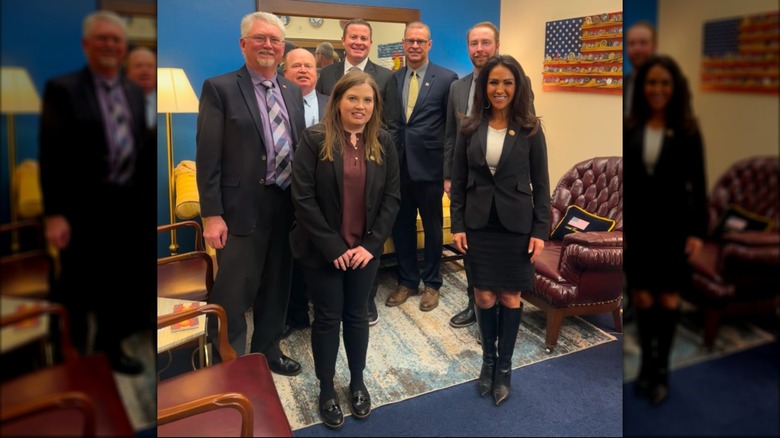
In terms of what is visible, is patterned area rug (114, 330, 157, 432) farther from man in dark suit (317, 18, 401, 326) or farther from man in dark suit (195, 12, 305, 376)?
man in dark suit (317, 18, 401, 326)

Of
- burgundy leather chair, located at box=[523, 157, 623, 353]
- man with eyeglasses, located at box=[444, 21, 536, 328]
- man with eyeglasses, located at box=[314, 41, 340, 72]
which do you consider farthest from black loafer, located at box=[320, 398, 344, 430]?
man with eyeglasses, located at box=[314, 41, 340, 72]

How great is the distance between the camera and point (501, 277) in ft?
7.57

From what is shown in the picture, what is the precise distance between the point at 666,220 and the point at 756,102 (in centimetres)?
7

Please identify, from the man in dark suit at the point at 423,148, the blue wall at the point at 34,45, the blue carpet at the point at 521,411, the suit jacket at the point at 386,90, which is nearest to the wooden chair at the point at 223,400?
the blue carpet at the point at 521,411

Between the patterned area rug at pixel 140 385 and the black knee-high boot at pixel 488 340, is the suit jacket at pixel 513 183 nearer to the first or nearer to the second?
the black knee-high boot at pixel 488 340

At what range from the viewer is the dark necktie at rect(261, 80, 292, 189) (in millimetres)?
2209

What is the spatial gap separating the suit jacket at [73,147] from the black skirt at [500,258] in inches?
82.0

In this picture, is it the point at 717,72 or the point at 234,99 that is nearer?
the point at 717,72

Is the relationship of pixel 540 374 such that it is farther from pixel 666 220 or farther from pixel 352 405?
pixel 666 220

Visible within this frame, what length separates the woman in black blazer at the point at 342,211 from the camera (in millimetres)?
2039

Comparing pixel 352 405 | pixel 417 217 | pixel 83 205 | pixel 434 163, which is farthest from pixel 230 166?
pixel 83 205

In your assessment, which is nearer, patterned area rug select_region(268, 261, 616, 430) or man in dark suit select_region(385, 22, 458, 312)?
patterned area rug select_region(268, 261, 616, 430)

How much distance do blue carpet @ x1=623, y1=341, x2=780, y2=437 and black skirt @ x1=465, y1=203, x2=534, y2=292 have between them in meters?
2.01

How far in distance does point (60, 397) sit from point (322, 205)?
6.03ft
